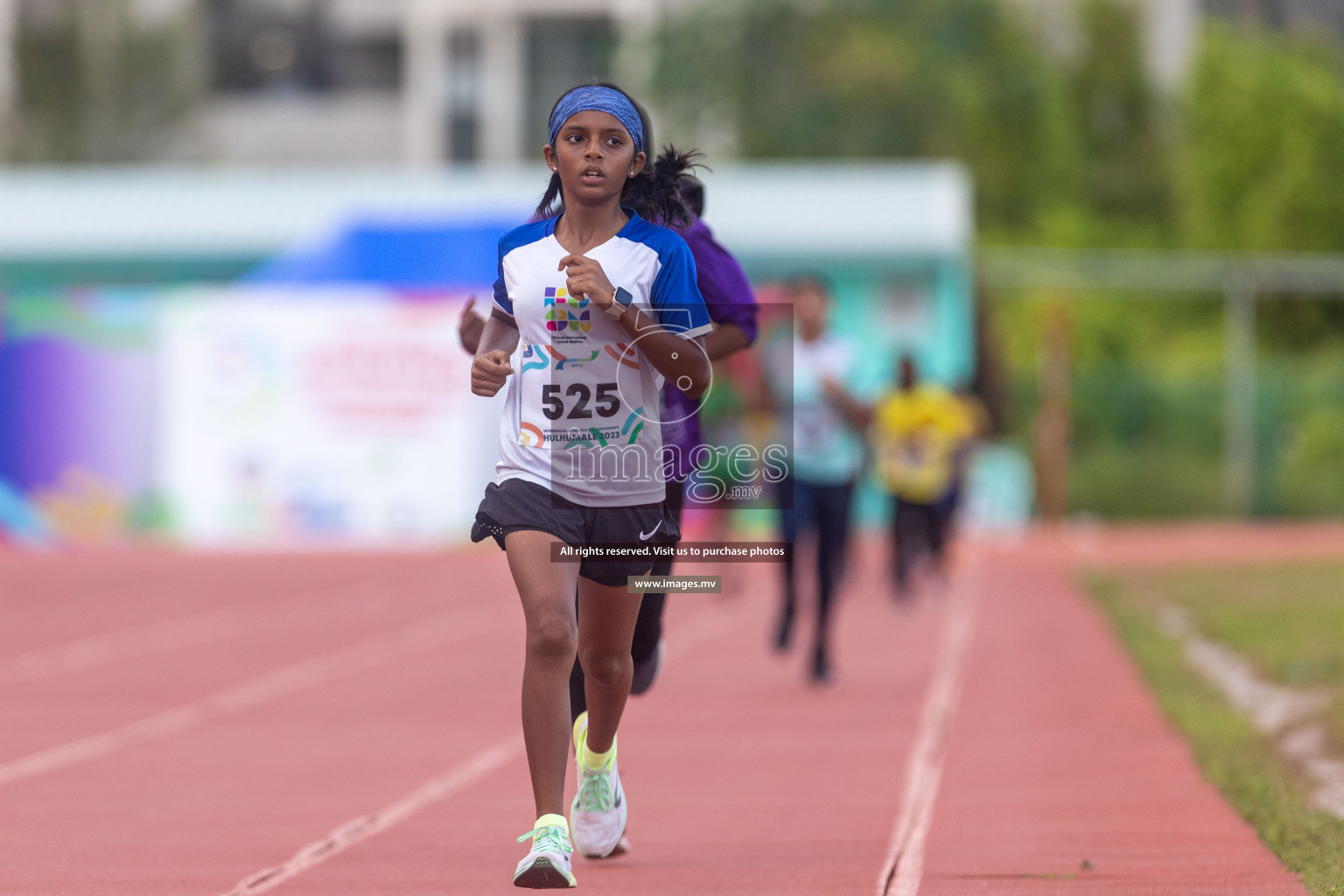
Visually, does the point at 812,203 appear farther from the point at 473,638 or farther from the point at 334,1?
the point at 334,1

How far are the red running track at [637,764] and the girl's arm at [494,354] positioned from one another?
51.0 inches

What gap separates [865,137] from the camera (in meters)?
47.2

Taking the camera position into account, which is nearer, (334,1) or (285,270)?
(285,270)

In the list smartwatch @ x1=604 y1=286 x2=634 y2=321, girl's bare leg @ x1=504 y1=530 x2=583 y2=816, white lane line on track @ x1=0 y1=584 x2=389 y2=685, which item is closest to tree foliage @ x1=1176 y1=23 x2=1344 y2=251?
white lane line on track @ x1=0 y1=584 x2=389 y2=685

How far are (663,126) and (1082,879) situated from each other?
1676 inches

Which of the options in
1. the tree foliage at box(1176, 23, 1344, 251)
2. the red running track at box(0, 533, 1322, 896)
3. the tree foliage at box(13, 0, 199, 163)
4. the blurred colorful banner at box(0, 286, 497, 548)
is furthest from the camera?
the tree foliage at box(13, 0, 199, 163)

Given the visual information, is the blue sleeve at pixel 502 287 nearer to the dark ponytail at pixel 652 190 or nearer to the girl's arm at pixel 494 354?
the girl's arm at pixel 494 354

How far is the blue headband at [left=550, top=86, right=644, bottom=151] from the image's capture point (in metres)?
5.26

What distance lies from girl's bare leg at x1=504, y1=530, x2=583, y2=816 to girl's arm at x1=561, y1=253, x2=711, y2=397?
1.73 feet

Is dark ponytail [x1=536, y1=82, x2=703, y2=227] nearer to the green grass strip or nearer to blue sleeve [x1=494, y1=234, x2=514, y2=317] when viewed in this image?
blue sleeve [x1=494, y1=234, x2=514, y2=317]

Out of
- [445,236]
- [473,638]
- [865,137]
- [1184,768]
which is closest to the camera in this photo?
[1184,768]

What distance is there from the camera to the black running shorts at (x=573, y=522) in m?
5.23

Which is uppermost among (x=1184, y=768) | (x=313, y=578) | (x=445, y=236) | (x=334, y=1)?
(x=334, y=1)

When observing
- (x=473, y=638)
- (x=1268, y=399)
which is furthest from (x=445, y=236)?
(x=473, y=638)
